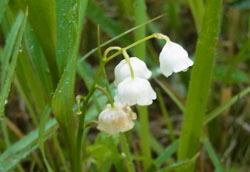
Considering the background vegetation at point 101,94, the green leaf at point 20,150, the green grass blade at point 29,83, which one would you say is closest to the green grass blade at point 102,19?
the background vegetation at point 101,94

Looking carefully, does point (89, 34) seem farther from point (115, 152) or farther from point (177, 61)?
point (177, 61)

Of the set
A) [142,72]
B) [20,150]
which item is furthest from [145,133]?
[142,72]

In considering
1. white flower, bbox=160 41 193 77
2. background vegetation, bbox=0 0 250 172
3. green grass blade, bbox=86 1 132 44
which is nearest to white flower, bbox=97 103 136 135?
background vegetation, bbox=0 0 250 172

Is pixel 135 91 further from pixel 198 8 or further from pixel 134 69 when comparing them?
pixel 198 8

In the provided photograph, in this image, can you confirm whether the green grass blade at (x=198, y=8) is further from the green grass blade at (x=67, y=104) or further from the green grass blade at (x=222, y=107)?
the green grass blade at (x=67, y=104)

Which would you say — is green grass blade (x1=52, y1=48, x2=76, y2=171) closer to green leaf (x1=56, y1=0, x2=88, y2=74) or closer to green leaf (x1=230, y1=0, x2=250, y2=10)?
green leaf (x1=56, y1=0, x2=88, y2=74)

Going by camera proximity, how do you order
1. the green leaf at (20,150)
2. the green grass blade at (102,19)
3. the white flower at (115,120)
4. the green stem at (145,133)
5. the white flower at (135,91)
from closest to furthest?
1. the white flower at (135,91)
2. the white flower at (115,120)
3. the green leaf at (20,150)
4. the green stem at (145,133)
5. the green grass blade at (102,19)

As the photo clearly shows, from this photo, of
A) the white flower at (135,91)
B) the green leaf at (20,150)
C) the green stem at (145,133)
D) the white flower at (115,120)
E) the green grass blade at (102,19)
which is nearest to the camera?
the white flower at (135,91)
